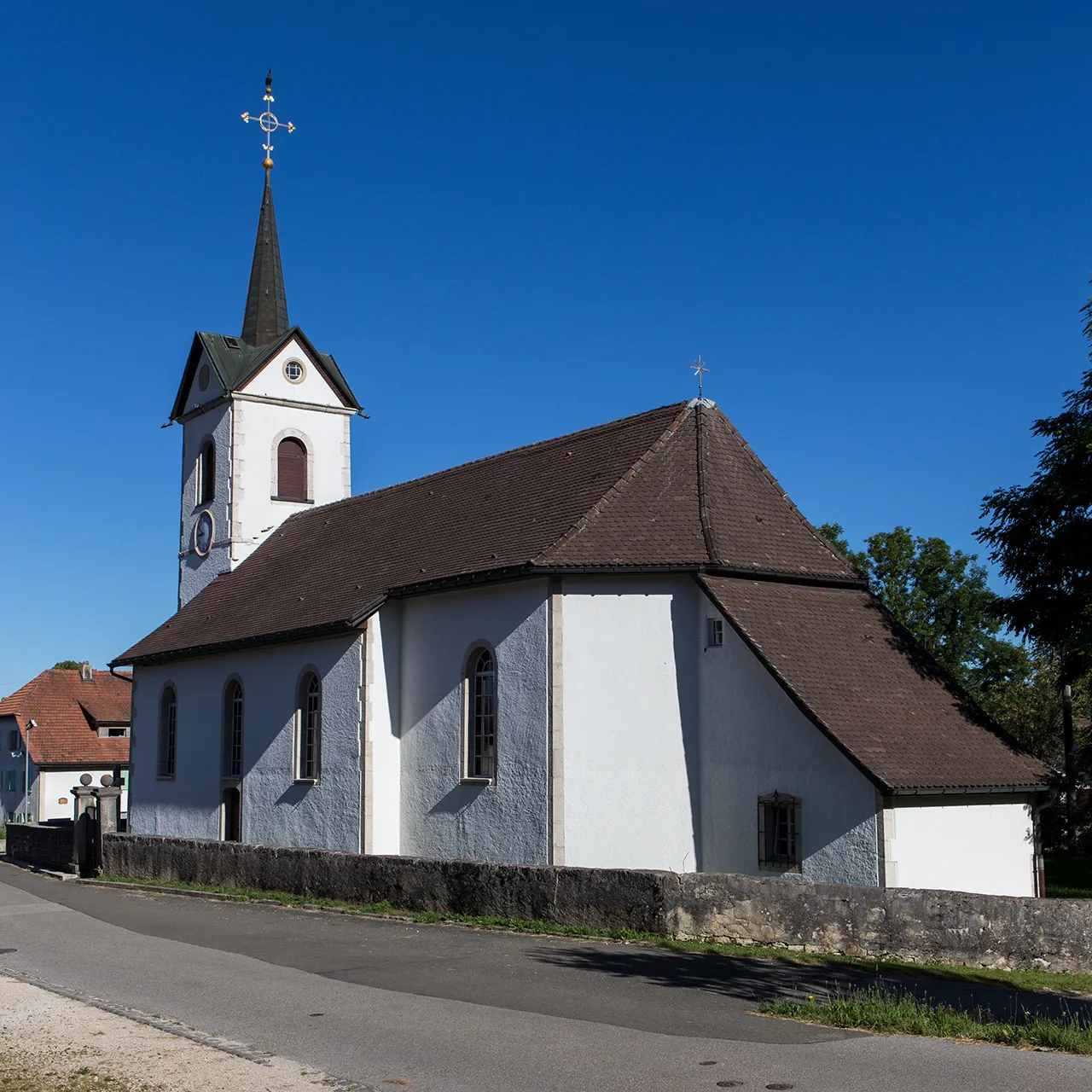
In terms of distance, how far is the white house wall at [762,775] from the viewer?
17188 millimetres

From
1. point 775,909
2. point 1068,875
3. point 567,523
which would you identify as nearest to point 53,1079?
point 775,909

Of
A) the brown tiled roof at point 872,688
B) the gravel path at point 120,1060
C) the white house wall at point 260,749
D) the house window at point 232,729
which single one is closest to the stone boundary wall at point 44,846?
the white house wall at point 260,749

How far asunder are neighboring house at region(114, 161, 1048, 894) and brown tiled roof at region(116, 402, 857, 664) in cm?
6

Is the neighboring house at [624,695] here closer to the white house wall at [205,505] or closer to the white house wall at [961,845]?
the white house wall at [961,845]

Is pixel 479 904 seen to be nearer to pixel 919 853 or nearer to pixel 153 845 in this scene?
pixel 919 853

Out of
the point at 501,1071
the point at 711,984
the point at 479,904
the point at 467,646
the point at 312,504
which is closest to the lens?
the point at 501,1071

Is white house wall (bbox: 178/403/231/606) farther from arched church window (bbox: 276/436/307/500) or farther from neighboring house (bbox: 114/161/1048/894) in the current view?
neighboring house (bbox: 114/161/1048/894)

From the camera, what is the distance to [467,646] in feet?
70.7

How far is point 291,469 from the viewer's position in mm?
34562

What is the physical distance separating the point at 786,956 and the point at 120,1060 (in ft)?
23.0

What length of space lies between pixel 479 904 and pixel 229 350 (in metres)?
23.2

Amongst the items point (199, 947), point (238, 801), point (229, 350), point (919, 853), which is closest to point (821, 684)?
point (919, 853)

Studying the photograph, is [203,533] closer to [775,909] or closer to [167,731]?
[167,731]

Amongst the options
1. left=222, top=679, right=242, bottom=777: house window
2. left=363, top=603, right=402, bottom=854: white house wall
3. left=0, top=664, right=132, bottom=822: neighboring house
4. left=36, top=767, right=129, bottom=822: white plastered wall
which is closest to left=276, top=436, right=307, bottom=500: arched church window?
left=222, top=679, right=242, bottom=777: house window
